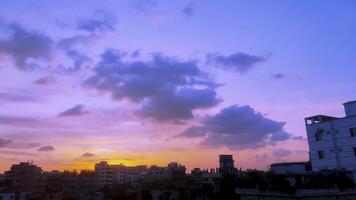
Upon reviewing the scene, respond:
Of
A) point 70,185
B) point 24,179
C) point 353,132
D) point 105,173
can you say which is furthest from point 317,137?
point 105,173

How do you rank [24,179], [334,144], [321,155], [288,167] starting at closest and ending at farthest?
[334,144]
[321,155]
[288,167]
[24,179]

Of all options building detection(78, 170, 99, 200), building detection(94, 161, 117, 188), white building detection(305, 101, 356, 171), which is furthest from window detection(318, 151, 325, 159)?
building detection(94, 161, 117, 188)

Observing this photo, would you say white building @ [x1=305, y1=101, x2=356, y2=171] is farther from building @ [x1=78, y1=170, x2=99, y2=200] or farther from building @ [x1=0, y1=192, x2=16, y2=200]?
building @ [x1=78, y1=170, x2=99, y2=200]

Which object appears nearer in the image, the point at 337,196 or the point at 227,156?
the point at 337,196

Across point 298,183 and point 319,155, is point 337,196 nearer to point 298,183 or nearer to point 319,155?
point 298,183

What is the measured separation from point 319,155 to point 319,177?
10.3m

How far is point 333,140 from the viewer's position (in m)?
55.9

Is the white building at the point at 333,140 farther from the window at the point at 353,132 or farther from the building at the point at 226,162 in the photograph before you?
the building at the point at 226,162

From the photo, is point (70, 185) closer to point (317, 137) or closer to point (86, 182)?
point (86, 182)

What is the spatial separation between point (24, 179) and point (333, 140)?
8923cm

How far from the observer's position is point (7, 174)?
111 metres

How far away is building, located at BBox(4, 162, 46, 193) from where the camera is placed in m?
108

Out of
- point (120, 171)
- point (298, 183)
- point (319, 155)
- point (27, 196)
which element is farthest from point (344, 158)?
point (120, 171)

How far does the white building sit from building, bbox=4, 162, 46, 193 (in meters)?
82.5
